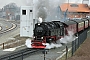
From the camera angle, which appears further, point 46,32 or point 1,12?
point 1,12

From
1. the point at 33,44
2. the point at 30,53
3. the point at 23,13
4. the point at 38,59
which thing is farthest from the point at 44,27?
the point at 23,13

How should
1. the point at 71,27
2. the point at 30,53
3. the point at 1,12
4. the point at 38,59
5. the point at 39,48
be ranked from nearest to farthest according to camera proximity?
the point at 38,59 < the point at 30,53 < the point at 39,48 < the point at 71,27 < the point at 1,12

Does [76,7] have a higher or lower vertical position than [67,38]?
lower

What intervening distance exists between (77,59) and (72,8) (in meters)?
92.9

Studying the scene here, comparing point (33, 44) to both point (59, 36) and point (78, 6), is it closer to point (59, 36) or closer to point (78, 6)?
point (59, 36)

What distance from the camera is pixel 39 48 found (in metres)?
24.0

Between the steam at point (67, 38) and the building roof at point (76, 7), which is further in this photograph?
the building roof at point (76, 7)

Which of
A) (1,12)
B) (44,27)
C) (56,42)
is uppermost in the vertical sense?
(44,27)

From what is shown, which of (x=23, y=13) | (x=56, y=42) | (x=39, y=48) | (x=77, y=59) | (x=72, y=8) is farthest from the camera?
(x=72, y=8)

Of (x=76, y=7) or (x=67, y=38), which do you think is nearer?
(x=67, y=38)

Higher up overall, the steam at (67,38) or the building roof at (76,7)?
the steam at (67,38)

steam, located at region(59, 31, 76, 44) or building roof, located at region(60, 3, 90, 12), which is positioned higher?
steam, located at region(59, 31, 76, 44)

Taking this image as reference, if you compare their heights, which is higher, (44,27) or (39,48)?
(44,27)

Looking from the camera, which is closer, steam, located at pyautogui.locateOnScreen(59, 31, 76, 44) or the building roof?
steam, located at pyautogui.locateOnScreen(59, 31, 76, 44)
